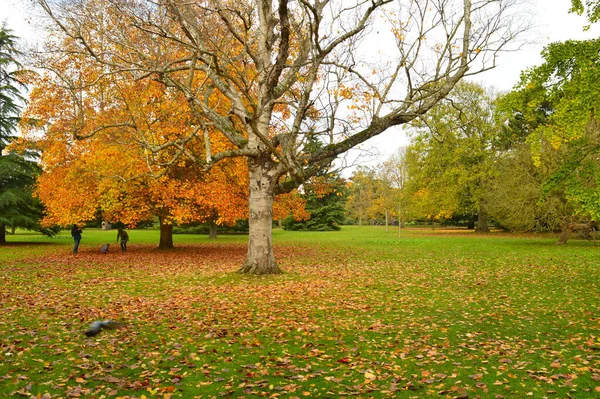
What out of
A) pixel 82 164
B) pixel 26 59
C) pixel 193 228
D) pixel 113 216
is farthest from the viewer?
pixel 193 228

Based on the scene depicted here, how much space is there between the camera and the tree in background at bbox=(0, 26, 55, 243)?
1045 inches

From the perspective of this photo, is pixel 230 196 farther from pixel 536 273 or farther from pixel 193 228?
pixel 193 228

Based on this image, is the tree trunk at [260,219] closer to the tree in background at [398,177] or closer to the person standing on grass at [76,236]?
the person standing on grass at [76,236]

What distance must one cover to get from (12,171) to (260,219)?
21.9 m

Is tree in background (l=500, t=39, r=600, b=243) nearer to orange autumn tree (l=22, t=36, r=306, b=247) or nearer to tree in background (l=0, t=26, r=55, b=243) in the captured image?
orange autumn tree (l=22, t=36, r=306, b=247)

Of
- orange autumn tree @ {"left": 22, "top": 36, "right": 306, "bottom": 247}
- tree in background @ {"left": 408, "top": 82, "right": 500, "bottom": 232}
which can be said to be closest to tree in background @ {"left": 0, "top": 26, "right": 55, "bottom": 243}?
orange autumn tree @ {"left": 22, "top": 36, "right": 306, "bottom": 247}

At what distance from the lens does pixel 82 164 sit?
19406mm

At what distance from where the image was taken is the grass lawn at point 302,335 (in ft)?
16.6

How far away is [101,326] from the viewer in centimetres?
733

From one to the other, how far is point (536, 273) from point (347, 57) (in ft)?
32.2

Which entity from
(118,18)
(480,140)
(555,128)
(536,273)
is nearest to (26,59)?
(118,18)

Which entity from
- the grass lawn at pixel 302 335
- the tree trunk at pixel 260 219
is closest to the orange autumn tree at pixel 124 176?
the grass lawn at pixel 302 335

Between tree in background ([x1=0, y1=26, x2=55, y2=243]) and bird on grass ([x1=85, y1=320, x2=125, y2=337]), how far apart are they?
932 inches

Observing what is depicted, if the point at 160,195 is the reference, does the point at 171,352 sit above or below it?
below
